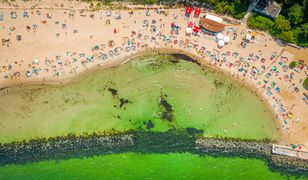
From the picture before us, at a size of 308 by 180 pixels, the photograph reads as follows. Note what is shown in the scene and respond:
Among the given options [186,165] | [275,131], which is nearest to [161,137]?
[186,165]

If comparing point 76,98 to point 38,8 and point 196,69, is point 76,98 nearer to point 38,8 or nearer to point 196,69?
point 38,8

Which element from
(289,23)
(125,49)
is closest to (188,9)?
(125,49)

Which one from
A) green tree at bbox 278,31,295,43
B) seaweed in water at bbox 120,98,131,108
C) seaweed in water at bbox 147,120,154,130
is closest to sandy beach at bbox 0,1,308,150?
green tree at bbox 278,31,295,43

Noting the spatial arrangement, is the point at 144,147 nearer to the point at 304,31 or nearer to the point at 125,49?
the point at 125,49

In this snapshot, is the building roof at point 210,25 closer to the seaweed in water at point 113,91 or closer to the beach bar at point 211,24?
the beach bar at point 211,24

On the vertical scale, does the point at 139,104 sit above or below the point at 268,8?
below

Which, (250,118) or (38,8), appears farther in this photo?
(250,118)
